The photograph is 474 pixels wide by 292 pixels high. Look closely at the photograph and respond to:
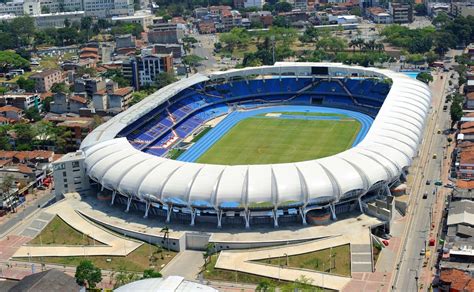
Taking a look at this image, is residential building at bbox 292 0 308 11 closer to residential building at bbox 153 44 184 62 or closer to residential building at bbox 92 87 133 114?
residential building at bbox 153 44 184 62

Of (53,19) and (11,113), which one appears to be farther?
(53,19)

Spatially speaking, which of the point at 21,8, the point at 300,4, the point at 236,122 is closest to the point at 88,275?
the point at 236,122

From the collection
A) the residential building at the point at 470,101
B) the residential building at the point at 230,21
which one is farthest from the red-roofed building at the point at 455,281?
the residential building at the point at 230,21

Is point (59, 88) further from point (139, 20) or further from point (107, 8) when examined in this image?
point (107, 8)

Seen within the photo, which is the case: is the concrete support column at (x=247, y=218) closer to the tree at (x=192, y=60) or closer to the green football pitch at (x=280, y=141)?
the green football pitch at (x=280, y=141)

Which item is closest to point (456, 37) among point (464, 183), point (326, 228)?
point (464, 183)

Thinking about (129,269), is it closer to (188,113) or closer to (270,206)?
(270,206)
